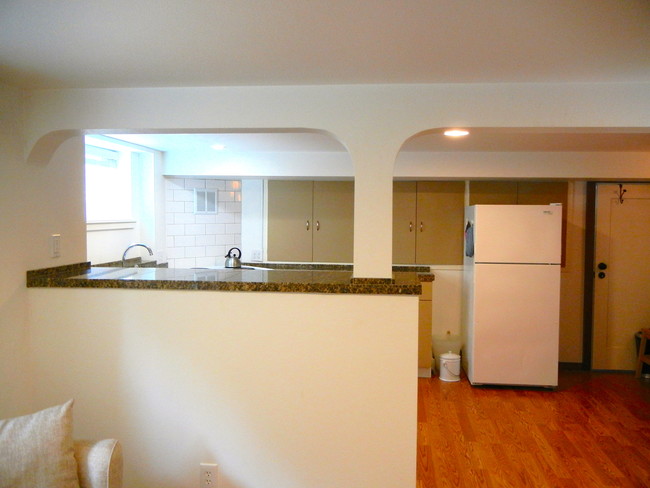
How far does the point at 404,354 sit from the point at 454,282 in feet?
10.1

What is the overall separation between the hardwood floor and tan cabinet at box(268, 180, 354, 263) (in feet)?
5.56

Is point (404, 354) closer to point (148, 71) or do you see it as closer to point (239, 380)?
point (239, 380)

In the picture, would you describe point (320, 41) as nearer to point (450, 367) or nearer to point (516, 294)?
point (516, 294)

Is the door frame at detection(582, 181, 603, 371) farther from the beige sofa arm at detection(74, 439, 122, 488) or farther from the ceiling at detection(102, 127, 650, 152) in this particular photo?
the beige sofa arm at detection(74, 439, 122, 488)

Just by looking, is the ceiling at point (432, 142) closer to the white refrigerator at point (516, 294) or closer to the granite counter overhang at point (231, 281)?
the white refrigerator at point (516, 294)

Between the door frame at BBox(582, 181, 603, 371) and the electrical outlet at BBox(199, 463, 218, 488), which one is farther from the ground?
the door frame at BBox(582, 181, 603, 371)

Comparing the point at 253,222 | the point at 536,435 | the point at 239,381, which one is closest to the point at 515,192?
the point at 536,435

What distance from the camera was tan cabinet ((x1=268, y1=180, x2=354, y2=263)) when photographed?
17.1 feet

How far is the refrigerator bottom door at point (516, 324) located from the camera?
446 cm

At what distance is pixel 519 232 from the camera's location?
4457 millimetres

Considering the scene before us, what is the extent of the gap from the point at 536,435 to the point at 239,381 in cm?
237

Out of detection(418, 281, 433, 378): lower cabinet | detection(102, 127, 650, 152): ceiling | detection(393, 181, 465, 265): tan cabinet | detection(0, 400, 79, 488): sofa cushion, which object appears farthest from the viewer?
detection(393, 181, 465, 265): tan cabinet

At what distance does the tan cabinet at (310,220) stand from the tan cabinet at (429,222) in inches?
21.3

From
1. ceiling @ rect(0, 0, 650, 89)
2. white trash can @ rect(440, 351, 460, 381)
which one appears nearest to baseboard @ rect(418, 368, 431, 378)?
white trash can @ rect(440, 351, 460, 381)
